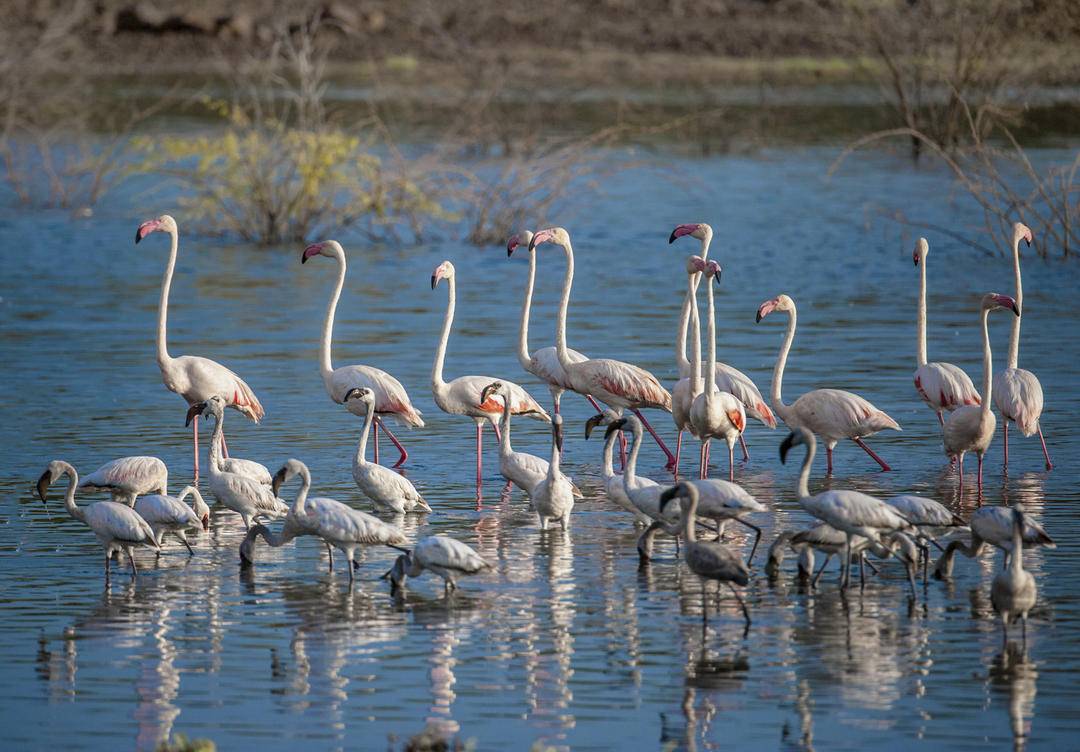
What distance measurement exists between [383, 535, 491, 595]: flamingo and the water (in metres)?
0.17

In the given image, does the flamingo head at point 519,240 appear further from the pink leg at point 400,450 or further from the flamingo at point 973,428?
the flamingo at point 973,428

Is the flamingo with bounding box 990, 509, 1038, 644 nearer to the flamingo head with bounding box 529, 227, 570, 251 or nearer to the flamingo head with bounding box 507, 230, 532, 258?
the flamingo head with bounding box 529, 227, 570, 251

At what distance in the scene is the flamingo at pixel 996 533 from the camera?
7996mm

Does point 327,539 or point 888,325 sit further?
point 888,325

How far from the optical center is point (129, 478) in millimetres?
9633

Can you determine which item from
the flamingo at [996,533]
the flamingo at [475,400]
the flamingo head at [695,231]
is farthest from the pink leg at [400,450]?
the flamingo at [996,533]

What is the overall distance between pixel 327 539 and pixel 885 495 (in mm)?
3721

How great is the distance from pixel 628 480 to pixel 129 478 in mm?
2830

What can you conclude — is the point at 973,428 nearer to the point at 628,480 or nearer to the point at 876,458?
the point at 876,458

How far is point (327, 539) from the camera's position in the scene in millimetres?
8680

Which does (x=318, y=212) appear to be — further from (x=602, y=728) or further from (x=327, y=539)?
(x=602, y=728)

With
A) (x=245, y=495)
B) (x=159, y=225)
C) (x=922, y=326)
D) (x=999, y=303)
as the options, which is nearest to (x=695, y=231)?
(x=922, y=326)

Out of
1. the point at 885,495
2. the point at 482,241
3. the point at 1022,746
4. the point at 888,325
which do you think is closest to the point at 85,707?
the point at 1022,746

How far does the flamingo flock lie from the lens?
819cm
